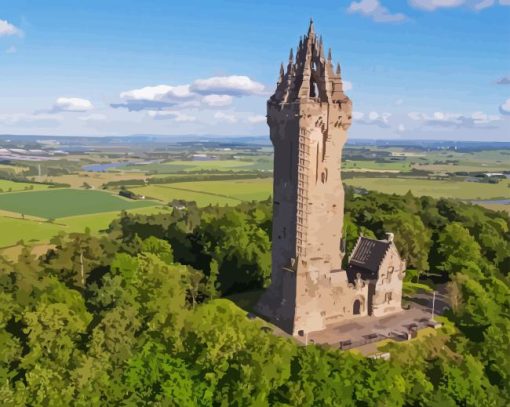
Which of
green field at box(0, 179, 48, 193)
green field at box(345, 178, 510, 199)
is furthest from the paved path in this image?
green field at box(0, 179, 48, 193)

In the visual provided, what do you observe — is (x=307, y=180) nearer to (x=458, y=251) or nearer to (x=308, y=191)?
(x=308, y=191)

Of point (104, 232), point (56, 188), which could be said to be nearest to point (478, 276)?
point (104, 232)

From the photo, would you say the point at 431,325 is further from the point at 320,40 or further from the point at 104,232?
the point at 104,232

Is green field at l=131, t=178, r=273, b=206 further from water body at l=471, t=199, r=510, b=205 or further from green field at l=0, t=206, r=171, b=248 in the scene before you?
water body at l=471, t=199, r=510, b=205

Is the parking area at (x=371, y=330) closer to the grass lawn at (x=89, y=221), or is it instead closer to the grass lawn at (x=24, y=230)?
the grass lawn at (x=24, y=230)

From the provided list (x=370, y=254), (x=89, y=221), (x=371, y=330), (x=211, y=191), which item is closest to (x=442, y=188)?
(x=211, y=191)
